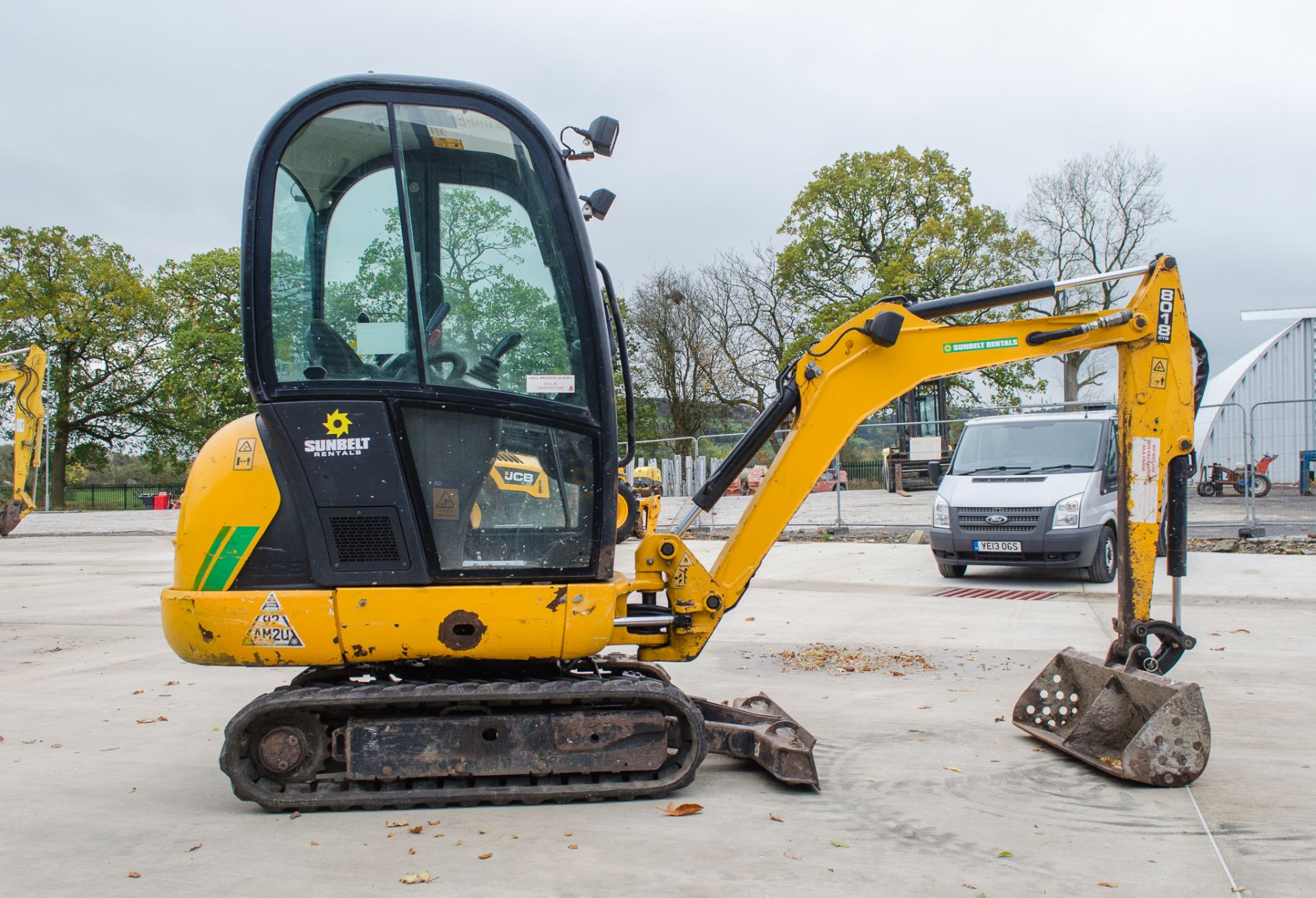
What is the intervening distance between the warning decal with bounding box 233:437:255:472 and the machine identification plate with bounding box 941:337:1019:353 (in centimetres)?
314

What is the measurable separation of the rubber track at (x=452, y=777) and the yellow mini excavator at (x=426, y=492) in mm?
13

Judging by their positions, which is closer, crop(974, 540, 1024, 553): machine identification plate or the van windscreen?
crop(974, 540, 1024, 553): machine identification plate

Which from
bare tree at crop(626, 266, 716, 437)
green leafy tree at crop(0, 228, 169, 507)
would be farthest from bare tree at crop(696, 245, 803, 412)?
green leafy tree at crop(0, 228, 169, 507)

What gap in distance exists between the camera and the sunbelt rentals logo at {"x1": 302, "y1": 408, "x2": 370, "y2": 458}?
4086 millimetres

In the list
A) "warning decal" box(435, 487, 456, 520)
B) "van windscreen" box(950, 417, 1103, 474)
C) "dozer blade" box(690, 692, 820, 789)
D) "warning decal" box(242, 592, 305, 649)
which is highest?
"van windscreen" box(950, 417, 1103, 474)

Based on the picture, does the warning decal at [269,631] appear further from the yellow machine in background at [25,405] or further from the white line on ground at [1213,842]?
the yellow machine in background at [25,405]

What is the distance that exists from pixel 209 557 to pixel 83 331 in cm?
4503

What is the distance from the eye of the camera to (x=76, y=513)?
34.0 metres

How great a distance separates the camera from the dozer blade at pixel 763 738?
4.22 metres

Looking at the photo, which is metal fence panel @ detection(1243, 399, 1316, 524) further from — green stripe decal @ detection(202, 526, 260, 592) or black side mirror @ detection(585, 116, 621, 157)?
green stripe decal @ detection(202, 526, 260, 592)

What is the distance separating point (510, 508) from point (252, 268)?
4.71 ft

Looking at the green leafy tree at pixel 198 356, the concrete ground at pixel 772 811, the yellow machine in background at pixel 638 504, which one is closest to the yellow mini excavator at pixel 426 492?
the concrete ground at pixel 772 811

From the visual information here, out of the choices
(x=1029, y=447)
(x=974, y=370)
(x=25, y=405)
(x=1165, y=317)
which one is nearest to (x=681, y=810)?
(x=974, y=370)

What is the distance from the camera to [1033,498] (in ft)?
36.5
